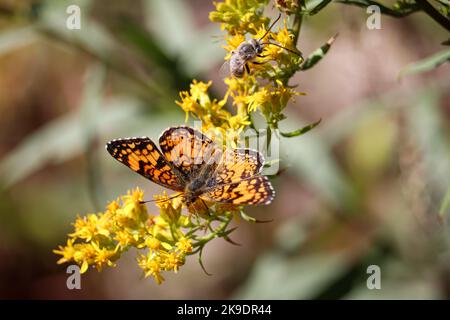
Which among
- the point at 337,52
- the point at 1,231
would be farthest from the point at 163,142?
the point at 337,52

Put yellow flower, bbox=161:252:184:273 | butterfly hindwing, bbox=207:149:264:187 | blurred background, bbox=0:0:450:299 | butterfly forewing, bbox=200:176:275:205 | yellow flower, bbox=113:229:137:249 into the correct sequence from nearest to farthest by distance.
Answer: butterfly forewing, bbox=200:176:275:205
butterfly hindwing, bbox=207:149:264:187
yellow flower, bbox=161:252:184:273
yellow flower, bbox=113:229:137:249
blurred background, bbox=0:0:450:299

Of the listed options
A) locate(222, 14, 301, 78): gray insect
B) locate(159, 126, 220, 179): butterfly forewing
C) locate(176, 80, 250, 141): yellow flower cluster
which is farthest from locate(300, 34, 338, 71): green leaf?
locate(159, 126, 220, 179): butterfly forewing

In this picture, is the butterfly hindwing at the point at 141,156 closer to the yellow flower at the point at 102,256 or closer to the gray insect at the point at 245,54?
the yellow flower at the point at 102,256

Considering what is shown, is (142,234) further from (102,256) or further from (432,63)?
(432,63)

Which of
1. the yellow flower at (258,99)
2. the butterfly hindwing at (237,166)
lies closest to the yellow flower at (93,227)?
the butterfly hindwing at (237,166)

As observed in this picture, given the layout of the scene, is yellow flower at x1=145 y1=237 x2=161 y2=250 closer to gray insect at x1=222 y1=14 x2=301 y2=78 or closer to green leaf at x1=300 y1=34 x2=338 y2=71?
gray insect at x1=222 y1=14 x2=301 y2=78

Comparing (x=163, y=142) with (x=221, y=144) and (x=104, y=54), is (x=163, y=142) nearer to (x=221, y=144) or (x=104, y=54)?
(x=221, y=144)
